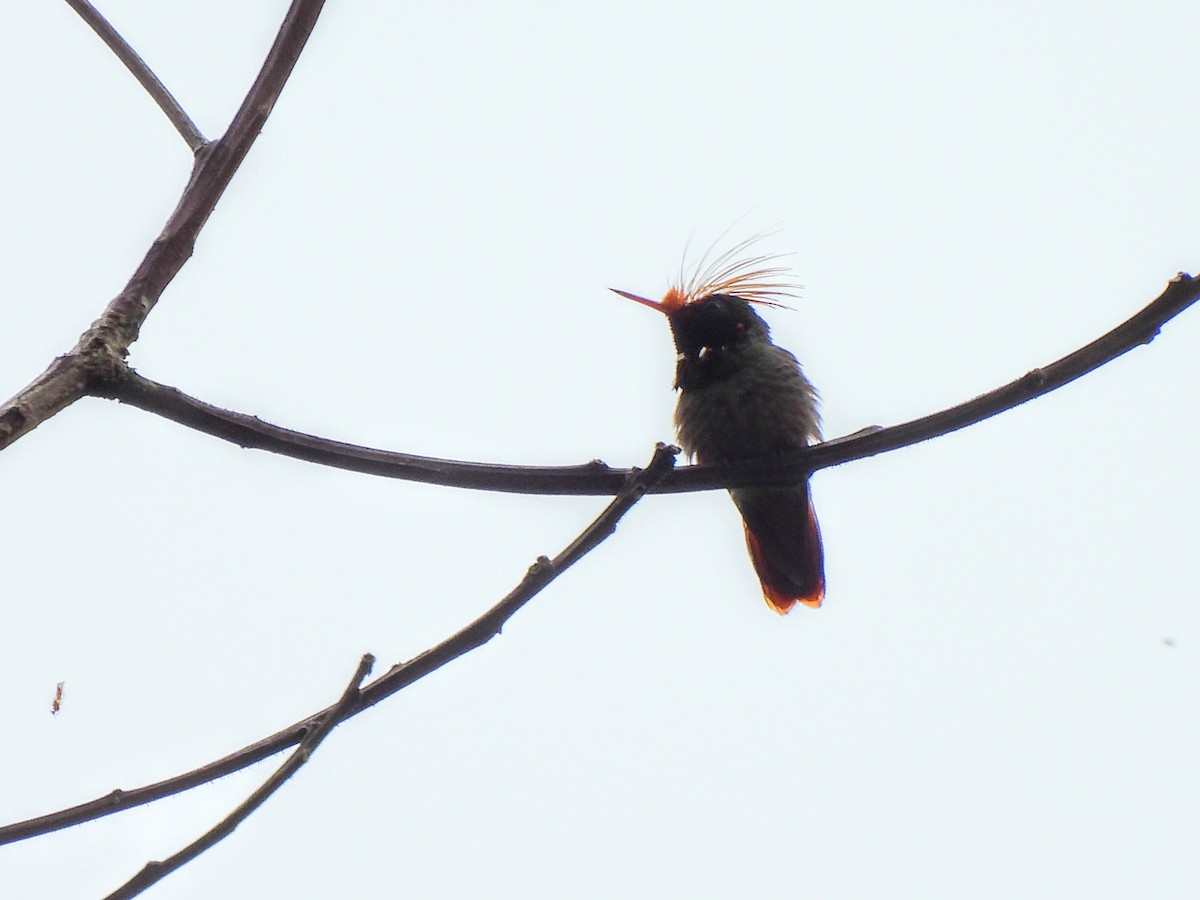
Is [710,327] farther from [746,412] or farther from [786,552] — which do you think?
[786,552]

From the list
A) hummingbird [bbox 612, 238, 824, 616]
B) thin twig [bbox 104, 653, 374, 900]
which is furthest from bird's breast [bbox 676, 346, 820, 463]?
thin twig [bbox 104, 653, 374, 900]

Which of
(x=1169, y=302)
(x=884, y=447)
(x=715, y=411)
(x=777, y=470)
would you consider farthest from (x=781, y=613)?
(x=1169, y=302)

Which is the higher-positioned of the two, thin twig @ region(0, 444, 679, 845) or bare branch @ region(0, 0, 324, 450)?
bare branch @ region(0, 0, 324, 450)

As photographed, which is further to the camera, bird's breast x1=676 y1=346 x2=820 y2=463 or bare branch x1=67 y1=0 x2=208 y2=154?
bird's breast x1=676 y1=346 x2=820 y2=463

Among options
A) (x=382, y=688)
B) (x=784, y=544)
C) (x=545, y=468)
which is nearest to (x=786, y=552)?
(x=784, y=544)

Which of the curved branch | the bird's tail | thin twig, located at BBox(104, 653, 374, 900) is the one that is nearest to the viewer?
thin twig, located at BBox(104, 653, 374, 900)

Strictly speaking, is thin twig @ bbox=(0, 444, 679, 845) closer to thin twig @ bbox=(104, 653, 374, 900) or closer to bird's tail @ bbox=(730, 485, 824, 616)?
thin twig @ bbox=(104, 653, 374, 900)

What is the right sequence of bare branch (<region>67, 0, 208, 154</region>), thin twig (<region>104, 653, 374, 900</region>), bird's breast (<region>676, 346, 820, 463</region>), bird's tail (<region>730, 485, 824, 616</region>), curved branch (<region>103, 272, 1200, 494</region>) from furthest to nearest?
bird's tail (<region>730, 485, 824, 616</region>) → bird's breast (<region>676, 346, 820, 463</region>) → bare branch (<region>67, 0, 208, 154</region>) → curved branch (<region>103, 272, 1200, 494</region>) → thin twig (<region>104, 653, 374, 900</region>)
